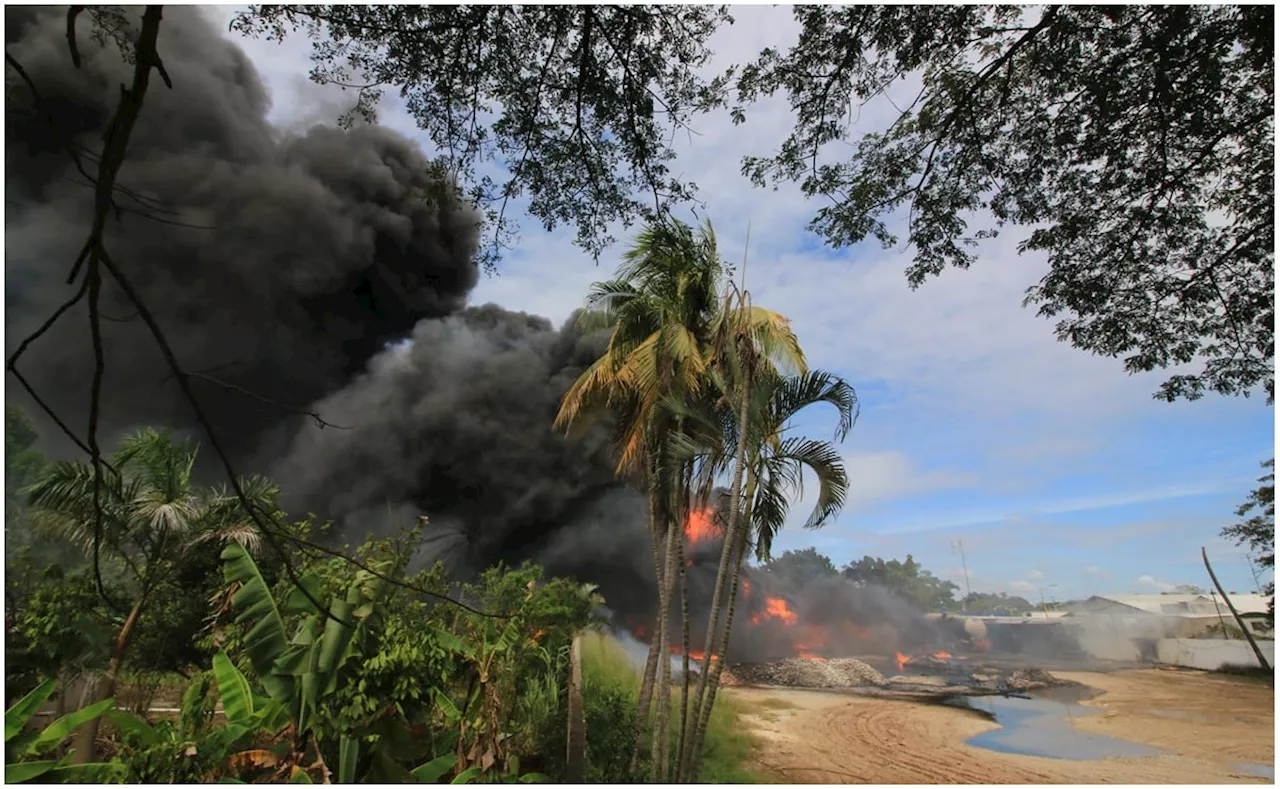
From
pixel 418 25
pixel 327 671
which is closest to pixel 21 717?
pixel 327 671

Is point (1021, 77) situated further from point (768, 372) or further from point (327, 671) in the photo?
point (327, 671)

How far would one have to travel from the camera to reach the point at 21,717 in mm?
3055

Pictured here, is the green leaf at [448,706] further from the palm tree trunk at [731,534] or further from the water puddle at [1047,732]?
the water puddle at [1047,732]

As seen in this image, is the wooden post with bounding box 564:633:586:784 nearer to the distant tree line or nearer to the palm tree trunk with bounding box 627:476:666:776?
the palm tree trunk with bounding box 627:476:666:776

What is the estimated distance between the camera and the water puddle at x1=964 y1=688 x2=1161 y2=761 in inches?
184

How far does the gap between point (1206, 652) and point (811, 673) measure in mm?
3398

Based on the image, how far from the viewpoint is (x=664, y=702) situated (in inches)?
176

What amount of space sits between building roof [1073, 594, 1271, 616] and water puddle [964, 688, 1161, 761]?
927 mm

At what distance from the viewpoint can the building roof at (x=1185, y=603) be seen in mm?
4656

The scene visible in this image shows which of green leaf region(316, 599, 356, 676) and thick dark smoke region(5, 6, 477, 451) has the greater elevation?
thick dark smoke region(5, 6, 477, 451)

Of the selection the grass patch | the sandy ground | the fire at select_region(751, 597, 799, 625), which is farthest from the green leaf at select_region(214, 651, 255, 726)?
the fire at select_region(751, 597, 799, 625)

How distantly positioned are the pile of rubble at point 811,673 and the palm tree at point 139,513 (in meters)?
4.66

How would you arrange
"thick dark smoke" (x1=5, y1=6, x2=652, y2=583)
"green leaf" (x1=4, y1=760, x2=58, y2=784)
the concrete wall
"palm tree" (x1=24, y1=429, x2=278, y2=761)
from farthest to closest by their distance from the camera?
the concrete wall < "thick dark smoke" (x1=5, y1=6, x2=652, y2=583) < "palm tree" (x1=24, y1=429, x2=278, y2=761) < "green leaf" (x1=4, y1=760, x2=58, y2=784)

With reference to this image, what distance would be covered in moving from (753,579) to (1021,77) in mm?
5704
